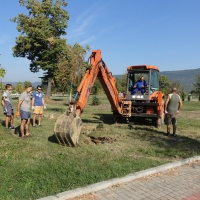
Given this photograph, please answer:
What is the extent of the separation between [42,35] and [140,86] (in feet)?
72.7

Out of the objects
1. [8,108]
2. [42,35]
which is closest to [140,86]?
[8,108]

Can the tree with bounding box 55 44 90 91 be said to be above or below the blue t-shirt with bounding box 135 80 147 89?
above

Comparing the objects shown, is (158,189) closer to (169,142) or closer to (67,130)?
(67,130)

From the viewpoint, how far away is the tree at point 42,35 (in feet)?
103

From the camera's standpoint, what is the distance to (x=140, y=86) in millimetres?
12133

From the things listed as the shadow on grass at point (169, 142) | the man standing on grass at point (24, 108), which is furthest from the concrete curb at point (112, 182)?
the man standing on grass at point (24, 108)

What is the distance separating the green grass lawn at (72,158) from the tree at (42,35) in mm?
23892

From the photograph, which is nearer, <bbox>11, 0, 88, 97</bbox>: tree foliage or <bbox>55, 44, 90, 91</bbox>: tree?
<bbox>55, 44, 90, 91</bbox>: tree

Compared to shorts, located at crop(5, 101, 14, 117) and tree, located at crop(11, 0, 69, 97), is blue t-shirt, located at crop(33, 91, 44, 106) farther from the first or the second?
tree, located at crop(11, 0, 69, 97)

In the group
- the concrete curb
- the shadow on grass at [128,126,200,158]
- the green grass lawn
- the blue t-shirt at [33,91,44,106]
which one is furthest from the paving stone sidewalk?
the blue t-shirt at [33,91,44,106]

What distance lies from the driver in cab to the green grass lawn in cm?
309

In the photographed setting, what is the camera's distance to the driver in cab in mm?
12051

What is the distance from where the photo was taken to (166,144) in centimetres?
820

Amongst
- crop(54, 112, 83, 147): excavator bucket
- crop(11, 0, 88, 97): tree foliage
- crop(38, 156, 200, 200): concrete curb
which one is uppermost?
crop(11, 0, 88, 97): tree foliage
